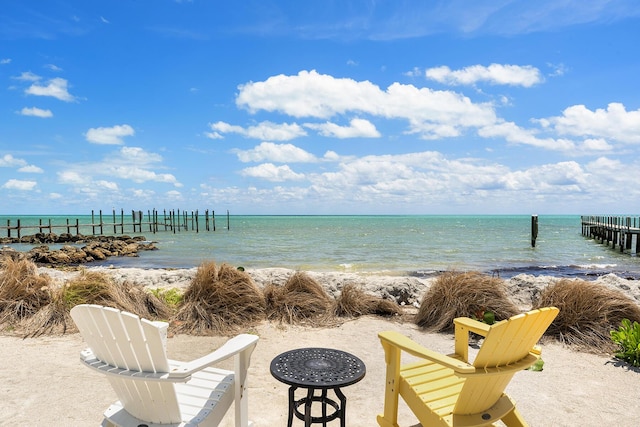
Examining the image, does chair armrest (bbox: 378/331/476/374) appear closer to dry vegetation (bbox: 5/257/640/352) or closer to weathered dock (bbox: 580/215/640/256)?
dry vegetation (bbox: 5/257/640/352)

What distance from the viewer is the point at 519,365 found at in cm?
214

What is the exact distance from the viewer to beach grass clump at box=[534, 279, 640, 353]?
15.4ft

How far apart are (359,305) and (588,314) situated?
265 centimetres

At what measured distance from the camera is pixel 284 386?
362cm

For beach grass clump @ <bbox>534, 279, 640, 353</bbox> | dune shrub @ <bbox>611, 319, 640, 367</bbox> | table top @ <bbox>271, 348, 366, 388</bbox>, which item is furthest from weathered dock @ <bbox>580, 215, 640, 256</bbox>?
table top @ <bbox>271, 348, 366, 388</bbox>

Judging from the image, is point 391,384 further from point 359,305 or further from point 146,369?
point 359,305

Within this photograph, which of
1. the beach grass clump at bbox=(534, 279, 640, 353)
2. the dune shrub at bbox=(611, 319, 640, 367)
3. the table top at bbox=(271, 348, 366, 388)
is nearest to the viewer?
the table top at bbox=(271, 348, 366, 388)

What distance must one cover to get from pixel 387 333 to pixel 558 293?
3.44 m

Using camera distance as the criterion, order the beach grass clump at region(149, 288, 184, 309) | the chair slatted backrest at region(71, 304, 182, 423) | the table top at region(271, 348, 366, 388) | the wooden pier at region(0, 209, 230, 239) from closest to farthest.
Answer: the chair slatted backrest at region(71, 304, 182, 423) < the table top at region(271, 348, 366, 388) < the beach grass clump at region(149, 288, 184, 309) < the wooden pier at region(0, 209, 230, 239)

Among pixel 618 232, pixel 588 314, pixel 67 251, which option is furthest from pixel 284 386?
pixel 618 232

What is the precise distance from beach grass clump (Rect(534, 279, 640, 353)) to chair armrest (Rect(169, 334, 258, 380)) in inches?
152

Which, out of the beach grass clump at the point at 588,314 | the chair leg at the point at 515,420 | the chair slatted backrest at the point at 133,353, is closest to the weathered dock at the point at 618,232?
the beach grass clump at the point at 588,314

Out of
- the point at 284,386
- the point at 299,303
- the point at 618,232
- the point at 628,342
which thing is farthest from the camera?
the point at 618,232

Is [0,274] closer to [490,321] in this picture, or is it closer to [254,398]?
[254,398]
